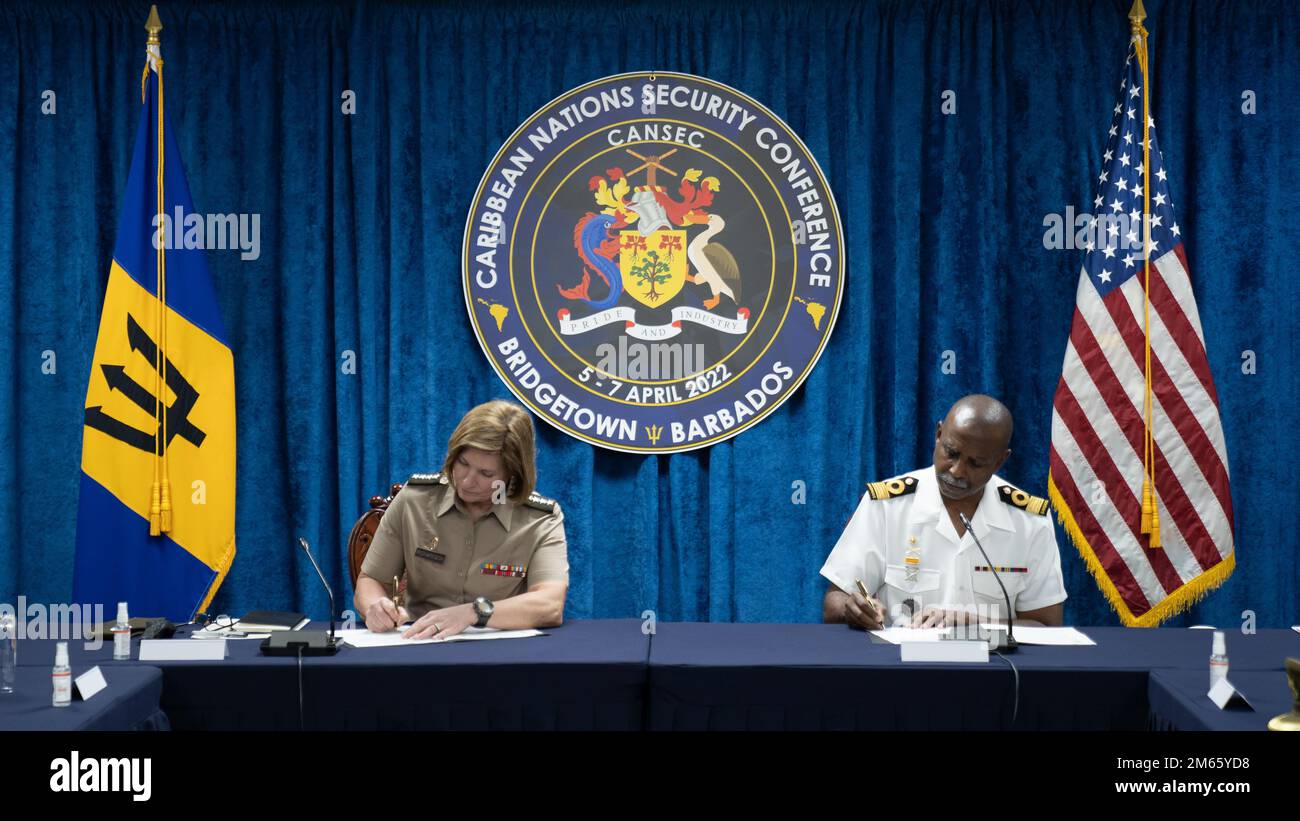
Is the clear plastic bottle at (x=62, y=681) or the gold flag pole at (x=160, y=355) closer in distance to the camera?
the clear plastic bottle at (x=62, y=681)

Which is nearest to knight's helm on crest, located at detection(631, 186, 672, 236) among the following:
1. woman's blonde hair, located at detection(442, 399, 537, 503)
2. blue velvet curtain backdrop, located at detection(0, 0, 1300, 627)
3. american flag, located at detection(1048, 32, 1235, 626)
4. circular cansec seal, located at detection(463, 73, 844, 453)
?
circular cansec seal, located at detection(463, 73, 844, 453)

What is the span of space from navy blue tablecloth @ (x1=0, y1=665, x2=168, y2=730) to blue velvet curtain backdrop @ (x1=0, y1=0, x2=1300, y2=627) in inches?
75.2

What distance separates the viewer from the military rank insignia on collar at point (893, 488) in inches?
137

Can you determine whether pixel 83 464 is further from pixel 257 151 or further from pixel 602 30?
pixel 602 30

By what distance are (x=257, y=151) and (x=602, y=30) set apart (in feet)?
4.45

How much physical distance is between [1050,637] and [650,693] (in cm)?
103

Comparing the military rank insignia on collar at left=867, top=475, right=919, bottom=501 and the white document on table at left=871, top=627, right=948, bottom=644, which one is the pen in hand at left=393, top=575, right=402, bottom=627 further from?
the military rank insignia on collar at left=867, top=475, right=919, bottom=501

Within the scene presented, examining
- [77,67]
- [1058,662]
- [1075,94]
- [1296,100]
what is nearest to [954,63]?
[1075,94]

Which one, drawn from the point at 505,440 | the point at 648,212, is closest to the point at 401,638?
the point at 505,440

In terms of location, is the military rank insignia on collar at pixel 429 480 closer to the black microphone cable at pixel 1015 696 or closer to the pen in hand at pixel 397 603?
the pen in hand at pixel 397 603

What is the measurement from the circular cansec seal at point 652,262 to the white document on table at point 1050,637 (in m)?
1.56

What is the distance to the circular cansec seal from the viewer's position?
4.39 meters

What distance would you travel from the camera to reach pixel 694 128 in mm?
4418

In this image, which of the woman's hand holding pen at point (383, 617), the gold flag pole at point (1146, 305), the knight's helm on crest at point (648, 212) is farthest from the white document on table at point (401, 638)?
the gold flag pole at point (1146, 305)
